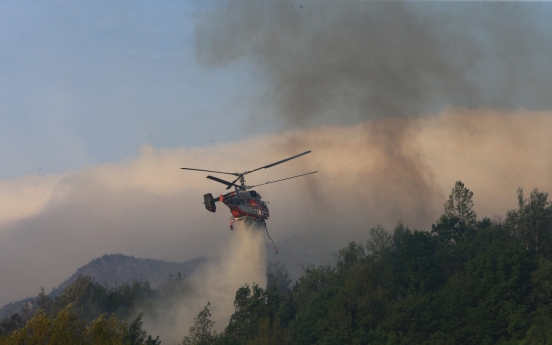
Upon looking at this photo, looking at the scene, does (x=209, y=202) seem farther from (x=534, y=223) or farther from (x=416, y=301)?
(x=534, y=223)

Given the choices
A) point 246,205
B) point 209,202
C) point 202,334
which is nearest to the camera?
point 209,202

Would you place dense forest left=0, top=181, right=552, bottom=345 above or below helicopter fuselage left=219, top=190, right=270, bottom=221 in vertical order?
below

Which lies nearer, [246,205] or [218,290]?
[246,205]

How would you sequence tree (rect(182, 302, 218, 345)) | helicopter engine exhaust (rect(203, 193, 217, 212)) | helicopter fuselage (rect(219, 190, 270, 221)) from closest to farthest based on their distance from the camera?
helicopter engine exhaust (rect(203, 193, 217, 212))
helicopter fuselage (rect(219, 190, 270, 221))
tree (rect(182, 302, 218, 345))

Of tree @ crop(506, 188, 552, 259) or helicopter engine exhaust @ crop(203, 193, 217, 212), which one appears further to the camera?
tree @ crop(506, 188, 552, 259)

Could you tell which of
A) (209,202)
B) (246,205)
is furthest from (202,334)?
(209,202)

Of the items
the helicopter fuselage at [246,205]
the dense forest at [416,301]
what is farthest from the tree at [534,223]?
the helicopter fuselage at [246,205]

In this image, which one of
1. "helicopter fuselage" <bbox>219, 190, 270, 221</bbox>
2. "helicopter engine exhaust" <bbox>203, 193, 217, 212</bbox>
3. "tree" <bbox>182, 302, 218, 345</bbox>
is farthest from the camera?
"tree" <bbox>182, 302, 218, 345</bbox>

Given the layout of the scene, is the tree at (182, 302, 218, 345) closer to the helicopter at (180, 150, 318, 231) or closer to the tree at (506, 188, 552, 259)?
the helicopter at (180, 150, 318, 231)

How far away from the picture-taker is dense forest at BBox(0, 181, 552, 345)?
88.4m

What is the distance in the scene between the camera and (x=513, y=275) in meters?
101

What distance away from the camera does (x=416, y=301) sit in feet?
316

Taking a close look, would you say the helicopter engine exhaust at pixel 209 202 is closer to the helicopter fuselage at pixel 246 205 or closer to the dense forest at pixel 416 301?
the helicopter fuselage at pixel 246 205

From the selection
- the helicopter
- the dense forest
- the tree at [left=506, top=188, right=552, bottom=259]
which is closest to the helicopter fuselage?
the helicopter
